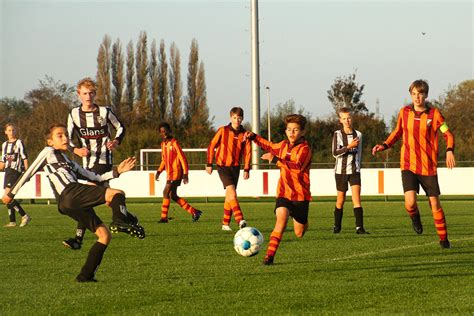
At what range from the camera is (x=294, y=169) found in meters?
10.9

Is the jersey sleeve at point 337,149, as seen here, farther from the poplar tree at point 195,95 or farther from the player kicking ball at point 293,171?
the poplar tree at point 195,95

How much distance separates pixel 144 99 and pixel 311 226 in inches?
2358

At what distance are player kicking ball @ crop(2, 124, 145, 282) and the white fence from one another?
1904 centimetres

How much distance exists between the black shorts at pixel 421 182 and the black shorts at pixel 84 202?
16.0ft

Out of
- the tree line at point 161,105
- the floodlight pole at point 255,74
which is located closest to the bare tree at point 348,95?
the tree line at point 161,105

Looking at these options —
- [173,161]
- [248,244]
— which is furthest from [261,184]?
[248,244]

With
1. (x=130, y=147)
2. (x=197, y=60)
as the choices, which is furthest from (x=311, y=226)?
(x=197, y=60)

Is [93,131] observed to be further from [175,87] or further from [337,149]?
[175,87]

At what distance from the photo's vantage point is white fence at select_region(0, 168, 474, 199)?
94.7 ft

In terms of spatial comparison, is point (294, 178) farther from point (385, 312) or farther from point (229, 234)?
point (229, 234)

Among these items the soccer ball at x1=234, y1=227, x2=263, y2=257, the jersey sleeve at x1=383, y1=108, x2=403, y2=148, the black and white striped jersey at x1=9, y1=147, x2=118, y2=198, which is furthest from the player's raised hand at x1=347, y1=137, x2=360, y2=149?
the black and white striped jersey at x1=9, y1=147, x2=118, y2=198

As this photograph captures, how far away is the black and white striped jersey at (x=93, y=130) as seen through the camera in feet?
42.9

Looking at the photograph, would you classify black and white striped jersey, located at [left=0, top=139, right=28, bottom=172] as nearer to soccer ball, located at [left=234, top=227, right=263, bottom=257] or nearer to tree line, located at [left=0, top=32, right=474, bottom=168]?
soccer ball, located at [left=234, top=227, right=263, bottom=257]

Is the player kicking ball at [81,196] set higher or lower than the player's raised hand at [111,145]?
lower
